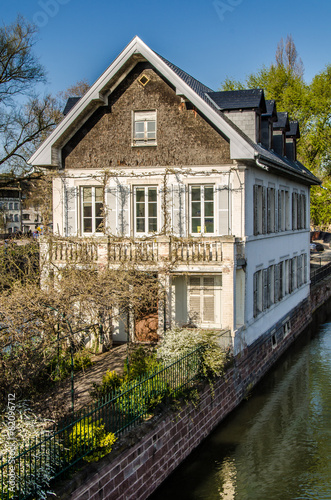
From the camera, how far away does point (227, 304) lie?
1875 cm

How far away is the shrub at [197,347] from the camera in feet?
52.0

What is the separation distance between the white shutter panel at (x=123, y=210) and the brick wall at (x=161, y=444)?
20.5 ft

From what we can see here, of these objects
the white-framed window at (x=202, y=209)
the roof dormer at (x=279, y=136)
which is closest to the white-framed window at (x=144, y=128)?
the white-framed window at (x=202, y=209)

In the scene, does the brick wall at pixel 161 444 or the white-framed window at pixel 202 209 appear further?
the white-framed window at pixel 202 209

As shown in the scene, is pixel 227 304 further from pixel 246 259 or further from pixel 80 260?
pixel 80 260

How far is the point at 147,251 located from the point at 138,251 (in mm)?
363

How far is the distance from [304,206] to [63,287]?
20.0 meters

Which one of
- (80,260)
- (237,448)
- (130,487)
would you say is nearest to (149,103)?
(80,260)

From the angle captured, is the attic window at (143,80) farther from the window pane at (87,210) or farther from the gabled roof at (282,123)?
the gabled roof at (282,123)

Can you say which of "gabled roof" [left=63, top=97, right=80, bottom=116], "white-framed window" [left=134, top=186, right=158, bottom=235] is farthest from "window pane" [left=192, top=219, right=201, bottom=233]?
"gabled roof" [left=63, top=97, right=80, bottom=116]

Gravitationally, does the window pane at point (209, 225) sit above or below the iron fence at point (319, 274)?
above

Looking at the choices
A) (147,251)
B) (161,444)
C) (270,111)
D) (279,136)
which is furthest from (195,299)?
(279,136)

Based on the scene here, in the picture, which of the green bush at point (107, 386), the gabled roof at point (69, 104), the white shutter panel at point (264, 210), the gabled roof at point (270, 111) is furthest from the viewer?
the gabled roof at point (270, 111)

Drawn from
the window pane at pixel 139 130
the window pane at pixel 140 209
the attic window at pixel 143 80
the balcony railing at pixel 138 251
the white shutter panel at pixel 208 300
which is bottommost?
the white shutter panel at pixel 208 300
